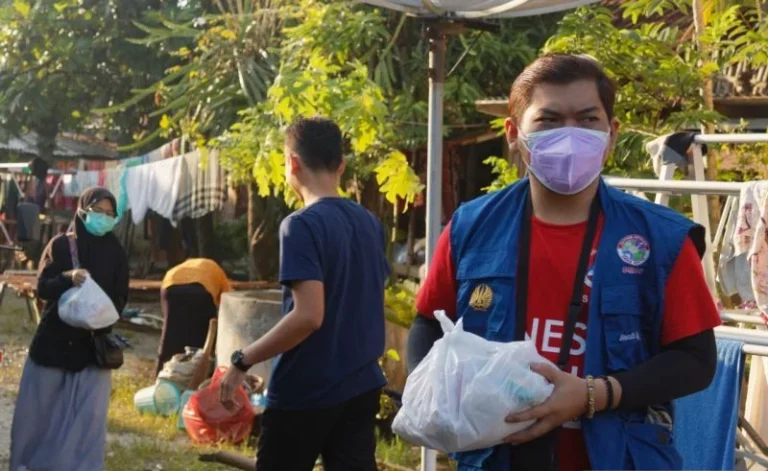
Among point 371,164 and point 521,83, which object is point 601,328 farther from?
point 371,164

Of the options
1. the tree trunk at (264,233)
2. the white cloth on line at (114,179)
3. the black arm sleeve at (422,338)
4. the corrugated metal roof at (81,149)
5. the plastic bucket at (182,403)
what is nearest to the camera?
the black arm sleeve at (422,338)

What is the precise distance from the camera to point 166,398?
31.1ft

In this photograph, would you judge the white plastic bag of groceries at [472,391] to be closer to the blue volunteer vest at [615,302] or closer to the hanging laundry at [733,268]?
the blue volunteer vest at [615,302]

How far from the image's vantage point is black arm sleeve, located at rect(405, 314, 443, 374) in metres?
2.63

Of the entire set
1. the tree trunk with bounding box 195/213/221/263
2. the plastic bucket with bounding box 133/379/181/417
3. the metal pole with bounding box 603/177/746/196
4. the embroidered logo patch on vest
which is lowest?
the plastic bucket with bounding box 133/379/181/417

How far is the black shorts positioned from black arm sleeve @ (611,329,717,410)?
6.98 feet

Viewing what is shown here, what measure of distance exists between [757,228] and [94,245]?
415 cm

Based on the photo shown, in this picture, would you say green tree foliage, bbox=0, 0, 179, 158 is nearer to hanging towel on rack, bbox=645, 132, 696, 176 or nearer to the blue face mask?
the blue face mask

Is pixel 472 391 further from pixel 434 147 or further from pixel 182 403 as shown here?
pixel 182 403

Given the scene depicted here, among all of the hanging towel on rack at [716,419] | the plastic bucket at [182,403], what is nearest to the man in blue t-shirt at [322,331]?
the hanging towel on rack at [716,419]

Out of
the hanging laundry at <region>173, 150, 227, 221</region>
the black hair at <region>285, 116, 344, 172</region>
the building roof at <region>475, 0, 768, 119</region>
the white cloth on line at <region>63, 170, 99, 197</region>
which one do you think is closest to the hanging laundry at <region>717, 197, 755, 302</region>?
the black hair at <region>285, 116, 344, 172</region>

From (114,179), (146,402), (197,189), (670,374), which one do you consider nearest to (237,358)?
(670,374)

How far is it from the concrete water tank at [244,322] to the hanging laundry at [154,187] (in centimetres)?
807

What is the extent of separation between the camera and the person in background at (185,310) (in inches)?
420
